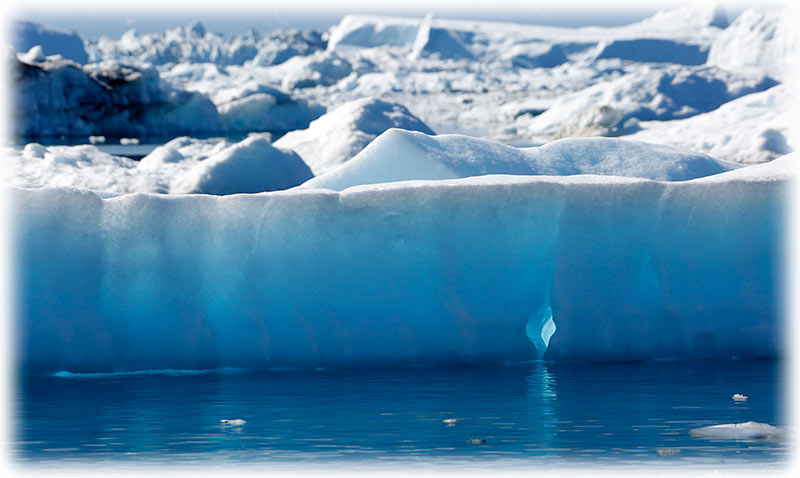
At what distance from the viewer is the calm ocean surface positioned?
13.3 ft

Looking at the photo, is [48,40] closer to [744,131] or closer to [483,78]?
[483,78]

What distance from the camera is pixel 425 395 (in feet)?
16.4

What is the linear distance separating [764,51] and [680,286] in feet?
112

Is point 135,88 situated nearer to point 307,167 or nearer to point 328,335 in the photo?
point 307,167

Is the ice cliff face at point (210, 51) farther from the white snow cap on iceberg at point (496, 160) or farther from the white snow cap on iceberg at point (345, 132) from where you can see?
the white snow cap on iceberg at point (496, 160)

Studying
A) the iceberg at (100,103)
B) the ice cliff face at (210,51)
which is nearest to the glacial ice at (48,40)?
the ice cliff face at (210,51)

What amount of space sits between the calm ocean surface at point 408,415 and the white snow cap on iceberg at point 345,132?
7.65 metres

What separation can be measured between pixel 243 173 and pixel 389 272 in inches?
240

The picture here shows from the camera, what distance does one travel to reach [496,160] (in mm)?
7117

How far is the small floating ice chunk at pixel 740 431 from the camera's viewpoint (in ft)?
13.8

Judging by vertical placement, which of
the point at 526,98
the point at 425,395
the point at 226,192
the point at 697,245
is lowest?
the point at 425,395

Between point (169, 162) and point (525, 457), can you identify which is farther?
point (169, 162)

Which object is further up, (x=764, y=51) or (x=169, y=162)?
(x=764, y=51)

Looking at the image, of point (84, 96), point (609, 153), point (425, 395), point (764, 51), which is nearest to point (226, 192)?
point (609, 153)
